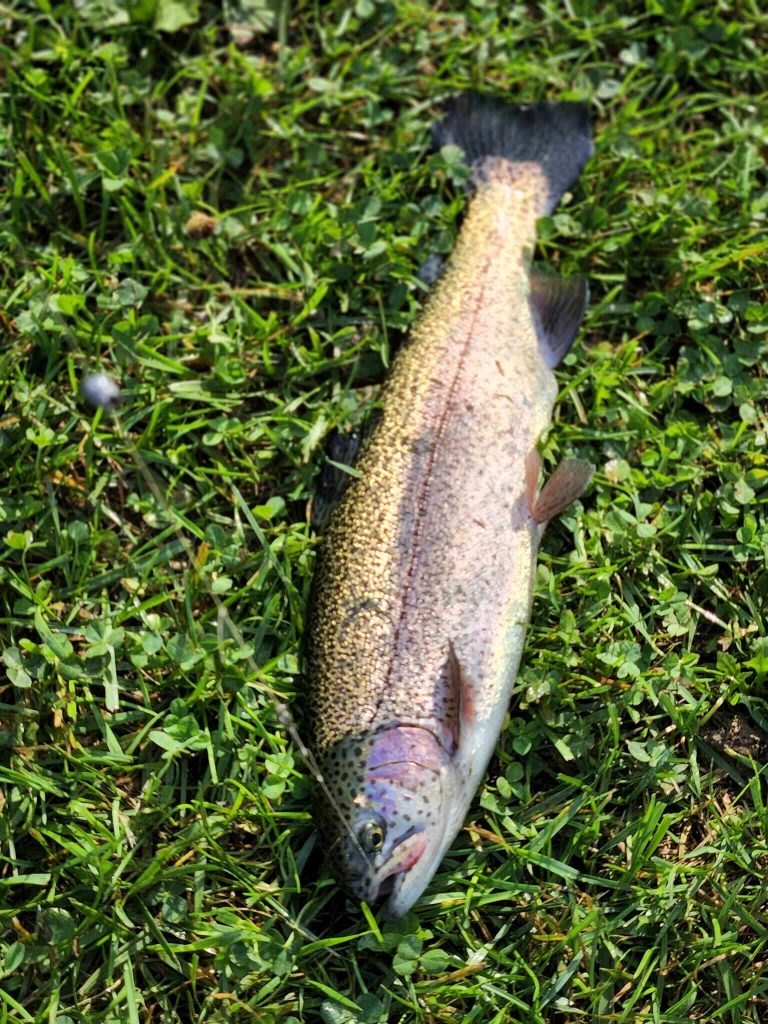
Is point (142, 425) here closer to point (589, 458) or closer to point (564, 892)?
point (589, 458)

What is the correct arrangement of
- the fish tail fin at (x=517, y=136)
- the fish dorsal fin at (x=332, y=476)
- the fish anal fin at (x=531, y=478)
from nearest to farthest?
the fish anal fin at (x=531, y=478) < the fish dorsal fin at (x=332, y=476) < the fish tail fin at (x=517, y=136)

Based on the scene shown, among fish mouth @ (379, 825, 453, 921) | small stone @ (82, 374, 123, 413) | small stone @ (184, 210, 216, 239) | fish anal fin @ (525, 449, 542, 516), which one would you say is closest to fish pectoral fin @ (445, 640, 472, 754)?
fish mouth @ (379, 825, 453, 921)

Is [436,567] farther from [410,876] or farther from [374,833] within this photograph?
[410,876]

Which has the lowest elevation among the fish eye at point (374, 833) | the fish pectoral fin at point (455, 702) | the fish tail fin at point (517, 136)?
the fish eye at point (374, 833)

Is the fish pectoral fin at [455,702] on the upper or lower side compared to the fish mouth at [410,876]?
upper

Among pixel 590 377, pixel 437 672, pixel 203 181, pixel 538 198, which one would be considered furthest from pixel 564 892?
pixel 203 181

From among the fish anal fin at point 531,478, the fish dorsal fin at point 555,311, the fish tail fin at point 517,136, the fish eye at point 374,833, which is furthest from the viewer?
the fish tail fin at point 517,136

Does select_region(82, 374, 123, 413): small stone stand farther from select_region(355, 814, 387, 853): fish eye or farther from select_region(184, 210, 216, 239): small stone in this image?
select_region(355, 814, 387, 853): fish eye

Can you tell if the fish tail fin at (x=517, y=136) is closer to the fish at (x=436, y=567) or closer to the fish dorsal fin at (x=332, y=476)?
the fish at (x=436, y=567)

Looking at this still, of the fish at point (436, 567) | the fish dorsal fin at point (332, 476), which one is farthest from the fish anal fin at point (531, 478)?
the fish dorsal fin at point (332, 476)
